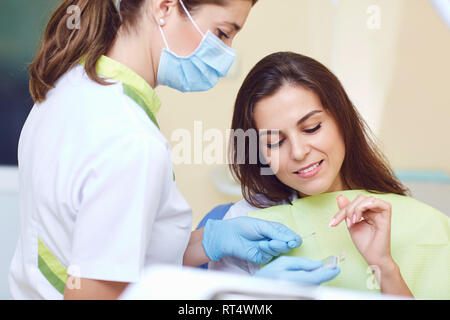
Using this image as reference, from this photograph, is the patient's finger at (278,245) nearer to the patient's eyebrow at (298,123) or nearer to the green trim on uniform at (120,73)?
the patient's eyebrow at (298,123)

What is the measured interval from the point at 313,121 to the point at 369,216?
0.26 metres

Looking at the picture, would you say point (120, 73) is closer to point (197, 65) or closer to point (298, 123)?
point (197, 65)

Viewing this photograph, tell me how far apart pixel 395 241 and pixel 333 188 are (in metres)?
0.22

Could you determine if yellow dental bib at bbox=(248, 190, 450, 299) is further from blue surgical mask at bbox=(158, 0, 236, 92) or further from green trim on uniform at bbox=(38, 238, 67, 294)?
green trim on uniform at bbox=(38, 238, 67, 294)

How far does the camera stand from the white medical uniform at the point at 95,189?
0.80 m

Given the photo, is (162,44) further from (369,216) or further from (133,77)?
(369,216)

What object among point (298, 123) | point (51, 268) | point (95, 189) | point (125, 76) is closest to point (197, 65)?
point (125, 76)

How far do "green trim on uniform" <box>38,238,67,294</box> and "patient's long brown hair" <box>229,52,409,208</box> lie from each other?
0.58 m

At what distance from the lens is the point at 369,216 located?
1.11 meters

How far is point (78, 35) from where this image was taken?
963 mm

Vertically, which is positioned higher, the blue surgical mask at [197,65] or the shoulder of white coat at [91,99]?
the blue surgical mask at [197,65]

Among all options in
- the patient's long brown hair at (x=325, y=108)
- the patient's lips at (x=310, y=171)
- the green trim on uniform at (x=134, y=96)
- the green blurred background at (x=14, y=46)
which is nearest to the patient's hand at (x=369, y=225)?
the patient's lips at (x=310, y=171)

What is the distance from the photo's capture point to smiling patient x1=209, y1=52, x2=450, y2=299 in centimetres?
111

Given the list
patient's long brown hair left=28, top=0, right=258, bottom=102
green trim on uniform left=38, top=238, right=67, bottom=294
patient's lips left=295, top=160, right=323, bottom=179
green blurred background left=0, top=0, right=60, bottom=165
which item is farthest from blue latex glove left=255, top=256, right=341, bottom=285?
green blurred background left=0, top=0, right=60, bottom=165
